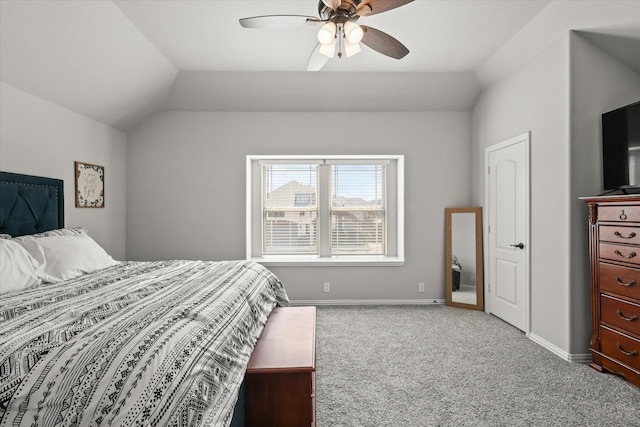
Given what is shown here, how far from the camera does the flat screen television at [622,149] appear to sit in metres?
2.54

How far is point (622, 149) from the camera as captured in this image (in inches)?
104

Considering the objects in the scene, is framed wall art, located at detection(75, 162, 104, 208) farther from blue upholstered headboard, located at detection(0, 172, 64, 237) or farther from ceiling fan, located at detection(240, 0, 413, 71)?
ceiling fan, located at detection(240, 0, 413, 71)

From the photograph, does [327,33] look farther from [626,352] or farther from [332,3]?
[626,352]

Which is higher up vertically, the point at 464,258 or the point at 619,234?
the point at 619,234

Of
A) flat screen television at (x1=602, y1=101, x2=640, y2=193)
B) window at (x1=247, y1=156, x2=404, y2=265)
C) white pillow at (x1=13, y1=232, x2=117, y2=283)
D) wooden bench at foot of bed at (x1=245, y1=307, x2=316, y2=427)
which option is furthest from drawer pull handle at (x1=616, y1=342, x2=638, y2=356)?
white pillow at (x1=13, y1=232, x2=117, y2=283)

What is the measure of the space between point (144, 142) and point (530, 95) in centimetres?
A: 430

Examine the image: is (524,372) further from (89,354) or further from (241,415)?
(89,354)

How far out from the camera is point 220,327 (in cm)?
160

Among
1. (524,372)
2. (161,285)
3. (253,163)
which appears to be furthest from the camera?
(253,163)

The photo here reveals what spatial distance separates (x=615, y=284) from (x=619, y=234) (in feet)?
1.16

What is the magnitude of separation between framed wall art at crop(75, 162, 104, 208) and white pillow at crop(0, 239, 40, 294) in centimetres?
144

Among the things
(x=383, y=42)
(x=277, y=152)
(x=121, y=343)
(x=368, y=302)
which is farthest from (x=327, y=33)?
(x=368, y=302)

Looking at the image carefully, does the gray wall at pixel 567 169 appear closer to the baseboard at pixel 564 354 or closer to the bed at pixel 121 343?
the baseboard at pixel 564 354

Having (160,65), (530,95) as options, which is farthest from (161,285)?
(530,95)
